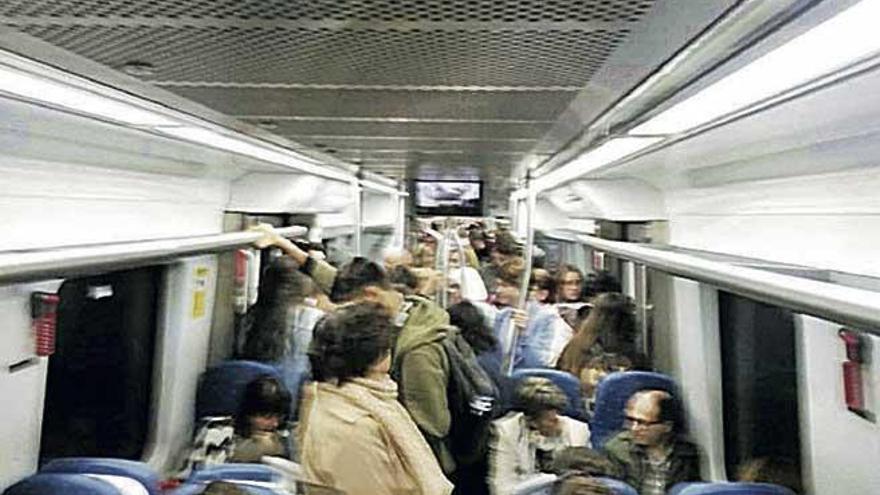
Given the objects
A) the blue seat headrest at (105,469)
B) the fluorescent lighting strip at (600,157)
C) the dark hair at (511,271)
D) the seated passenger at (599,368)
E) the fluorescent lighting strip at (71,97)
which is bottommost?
the blue seat headrest at (105,469)

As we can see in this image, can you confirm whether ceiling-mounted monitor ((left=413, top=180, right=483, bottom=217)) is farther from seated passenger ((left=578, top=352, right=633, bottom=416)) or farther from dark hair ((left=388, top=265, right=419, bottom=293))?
seated passenger ((left=578, top=352, right=633, bottom=416))

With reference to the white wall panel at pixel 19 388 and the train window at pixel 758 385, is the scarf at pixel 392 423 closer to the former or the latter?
the white wall panel at pixel 19 388

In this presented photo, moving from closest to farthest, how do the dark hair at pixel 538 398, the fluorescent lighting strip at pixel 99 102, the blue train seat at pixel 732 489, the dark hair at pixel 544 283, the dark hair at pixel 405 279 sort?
the fluorescent lighting strip at pixel 99 102 < the blue train seat at pixel 732 489 < the dark hair at pixel 538 398 < the dark hair at pixel 405 279 < the dark hair at pixel 544 283

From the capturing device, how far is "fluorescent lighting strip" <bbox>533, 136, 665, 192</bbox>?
3.04 meters

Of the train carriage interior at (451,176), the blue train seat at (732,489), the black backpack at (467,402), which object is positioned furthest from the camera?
the black backpack at (467,402)

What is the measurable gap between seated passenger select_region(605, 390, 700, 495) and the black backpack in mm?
611

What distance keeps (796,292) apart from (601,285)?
189 inches

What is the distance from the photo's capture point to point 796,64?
5.04 feet

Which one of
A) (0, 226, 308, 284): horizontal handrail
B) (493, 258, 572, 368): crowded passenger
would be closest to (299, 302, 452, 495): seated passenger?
(0, 226, 308, 284): horizontal handrail

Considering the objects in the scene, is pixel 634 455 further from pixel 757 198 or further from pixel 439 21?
pixel 439 21

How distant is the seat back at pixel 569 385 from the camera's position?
15.4 ft

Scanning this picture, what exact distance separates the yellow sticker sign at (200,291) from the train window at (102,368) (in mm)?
377

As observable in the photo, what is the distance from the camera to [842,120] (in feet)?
7.97

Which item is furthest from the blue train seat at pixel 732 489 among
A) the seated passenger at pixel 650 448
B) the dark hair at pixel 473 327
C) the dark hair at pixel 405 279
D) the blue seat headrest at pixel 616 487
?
the dark hair at pixel 405 279
